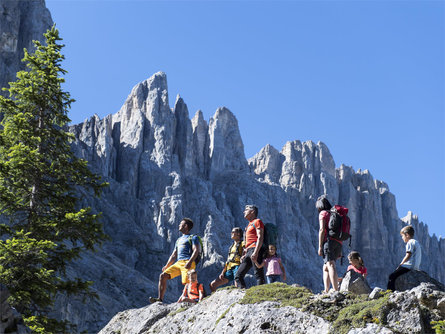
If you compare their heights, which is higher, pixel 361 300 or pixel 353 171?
pixel 353 171

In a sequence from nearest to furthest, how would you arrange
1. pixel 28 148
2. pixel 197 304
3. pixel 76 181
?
pixel 197 304 < pixel 28 148 < pixel 76 181

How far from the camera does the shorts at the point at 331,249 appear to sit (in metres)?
12.9

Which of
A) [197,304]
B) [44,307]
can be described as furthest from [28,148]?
[197,304]

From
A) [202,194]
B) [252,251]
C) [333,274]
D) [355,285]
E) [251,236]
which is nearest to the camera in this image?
[355,285]

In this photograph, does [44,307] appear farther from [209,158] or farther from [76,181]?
[209,158]

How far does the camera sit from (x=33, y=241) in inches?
553

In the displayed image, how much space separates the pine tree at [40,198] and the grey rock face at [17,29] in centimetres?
7906

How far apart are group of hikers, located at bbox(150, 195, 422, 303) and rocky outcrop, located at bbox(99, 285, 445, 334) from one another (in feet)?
2.80

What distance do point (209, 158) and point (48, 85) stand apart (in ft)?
450

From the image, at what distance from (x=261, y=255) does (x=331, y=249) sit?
1760 mm

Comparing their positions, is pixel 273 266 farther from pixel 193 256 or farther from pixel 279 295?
pixel 279 295

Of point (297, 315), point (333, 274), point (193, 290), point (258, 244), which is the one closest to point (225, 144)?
point (193, 290)

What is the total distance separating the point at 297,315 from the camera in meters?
11.1

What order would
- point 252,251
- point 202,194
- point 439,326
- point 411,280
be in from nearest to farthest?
point 439,326
point 411,280
point 252,251
point 202,194
